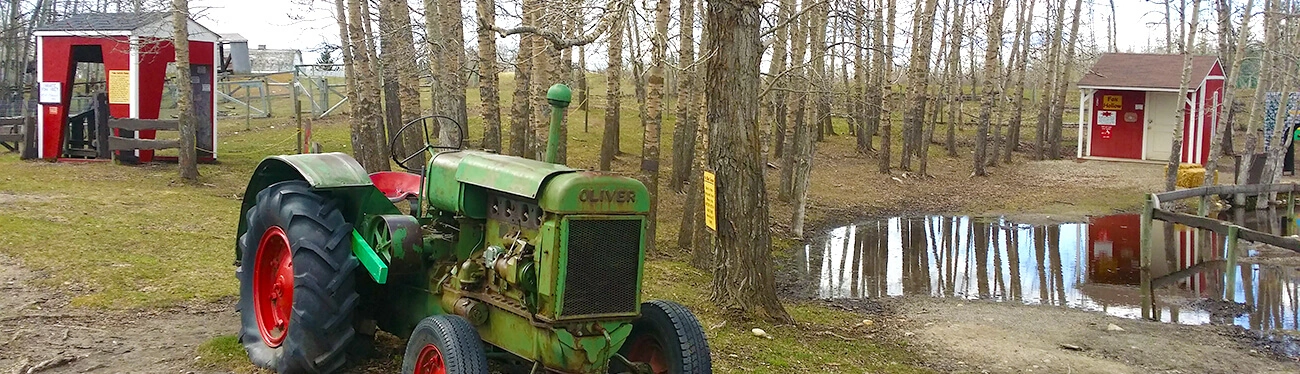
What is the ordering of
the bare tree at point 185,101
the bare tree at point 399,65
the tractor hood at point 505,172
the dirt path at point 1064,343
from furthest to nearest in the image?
the bare tree at point 399,65, the bare tree at point 185,101, the dirt path at point 1064,343, the tractor hood at point 505,172

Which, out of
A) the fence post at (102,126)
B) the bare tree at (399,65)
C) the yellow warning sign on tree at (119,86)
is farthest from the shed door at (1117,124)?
the fence post at (102,126)

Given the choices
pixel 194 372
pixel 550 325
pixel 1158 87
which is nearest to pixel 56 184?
pixel 194 372

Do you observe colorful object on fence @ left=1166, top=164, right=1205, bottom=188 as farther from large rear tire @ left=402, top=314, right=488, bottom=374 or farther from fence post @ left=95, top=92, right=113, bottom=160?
large rear tire @ left=402, top=314, right=488, bottom=374

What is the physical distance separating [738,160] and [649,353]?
11.5 ft

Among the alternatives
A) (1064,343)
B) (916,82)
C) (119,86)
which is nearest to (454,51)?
(119,86)

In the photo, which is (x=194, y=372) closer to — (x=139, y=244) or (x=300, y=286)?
(x=300, y=286)

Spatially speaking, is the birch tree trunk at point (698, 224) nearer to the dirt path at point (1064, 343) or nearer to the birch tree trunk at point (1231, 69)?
the dirt path at point (1064, 343)

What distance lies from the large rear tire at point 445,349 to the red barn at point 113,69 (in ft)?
51.4

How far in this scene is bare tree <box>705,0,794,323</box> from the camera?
29.2 ft

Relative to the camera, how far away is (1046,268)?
1480 cm

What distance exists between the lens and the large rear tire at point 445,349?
5.04 metres

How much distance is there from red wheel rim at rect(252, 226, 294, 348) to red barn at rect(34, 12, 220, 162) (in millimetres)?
13603

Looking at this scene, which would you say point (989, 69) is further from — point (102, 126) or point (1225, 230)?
point (102, 126)

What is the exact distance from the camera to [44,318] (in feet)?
24.9
